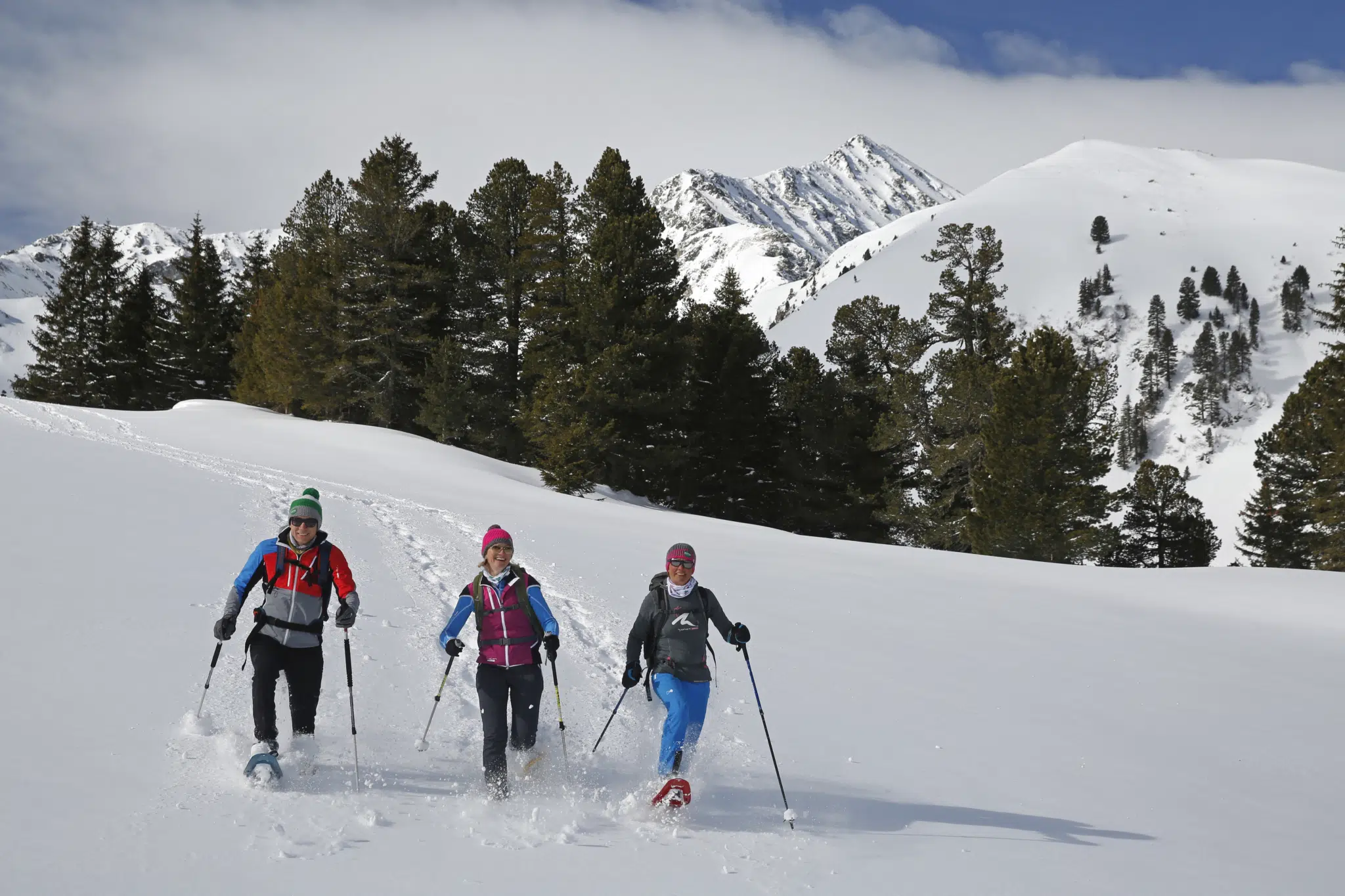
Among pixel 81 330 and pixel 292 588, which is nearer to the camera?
pixel 292 588

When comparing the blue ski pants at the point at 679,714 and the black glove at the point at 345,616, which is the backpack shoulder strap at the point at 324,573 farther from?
the blue ski pants at the point at 679,714

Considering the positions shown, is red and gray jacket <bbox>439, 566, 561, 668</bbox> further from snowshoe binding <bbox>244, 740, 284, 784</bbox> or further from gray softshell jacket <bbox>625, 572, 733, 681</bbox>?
snowshoe binding <bbox>244, 740, 284, 784</bbox>

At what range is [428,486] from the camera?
20.8m

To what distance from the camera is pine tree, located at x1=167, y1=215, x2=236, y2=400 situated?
4903cm

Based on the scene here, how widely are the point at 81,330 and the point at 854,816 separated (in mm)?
55624

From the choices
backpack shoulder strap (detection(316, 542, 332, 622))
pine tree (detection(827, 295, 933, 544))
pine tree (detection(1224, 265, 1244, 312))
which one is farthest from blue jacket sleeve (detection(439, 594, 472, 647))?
pine tree (detection(1224, 265, 1244, 312))

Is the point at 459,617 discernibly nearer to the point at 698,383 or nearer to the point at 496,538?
the point at 496,538

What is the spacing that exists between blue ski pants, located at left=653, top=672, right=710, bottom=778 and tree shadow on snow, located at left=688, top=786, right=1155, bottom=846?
0.37m

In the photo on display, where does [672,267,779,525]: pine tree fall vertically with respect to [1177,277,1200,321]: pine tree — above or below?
below

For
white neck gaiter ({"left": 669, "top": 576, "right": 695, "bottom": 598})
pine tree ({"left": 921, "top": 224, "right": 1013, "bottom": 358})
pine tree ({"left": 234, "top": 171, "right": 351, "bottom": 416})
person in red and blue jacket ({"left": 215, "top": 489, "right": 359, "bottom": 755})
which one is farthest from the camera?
pine tree ({"left": 234, "top": 171, "right": 351, "bottom": 416})

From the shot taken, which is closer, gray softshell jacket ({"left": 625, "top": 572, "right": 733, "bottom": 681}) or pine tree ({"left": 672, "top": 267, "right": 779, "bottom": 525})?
gray softshell jacket ({"left": 625, "top": 572, "right": 733, "bottom": 681})

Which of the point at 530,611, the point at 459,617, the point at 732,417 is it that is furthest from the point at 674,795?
the point at 732,417

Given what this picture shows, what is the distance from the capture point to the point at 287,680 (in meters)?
5.72

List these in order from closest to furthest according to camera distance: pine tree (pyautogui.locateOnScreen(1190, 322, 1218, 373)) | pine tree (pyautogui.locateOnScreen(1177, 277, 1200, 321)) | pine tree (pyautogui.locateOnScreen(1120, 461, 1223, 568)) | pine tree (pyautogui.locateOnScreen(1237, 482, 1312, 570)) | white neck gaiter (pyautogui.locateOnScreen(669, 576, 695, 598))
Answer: white neck gaiter (pyautogui.locateOnScreen(669, 576, 695, 598)), pine tree (pyautogui.locateOnScreen(1237, 482, 1312, 570)), pine tree (pyautogui.locateOnScreen(1120, 461, 1223, 568)), pine tree (pyautogui.locateOnScreen(1190, 322, 1218, 373)), pine tree (pyautogui.locateOnScreen(1177, 277, 1200, 321))
